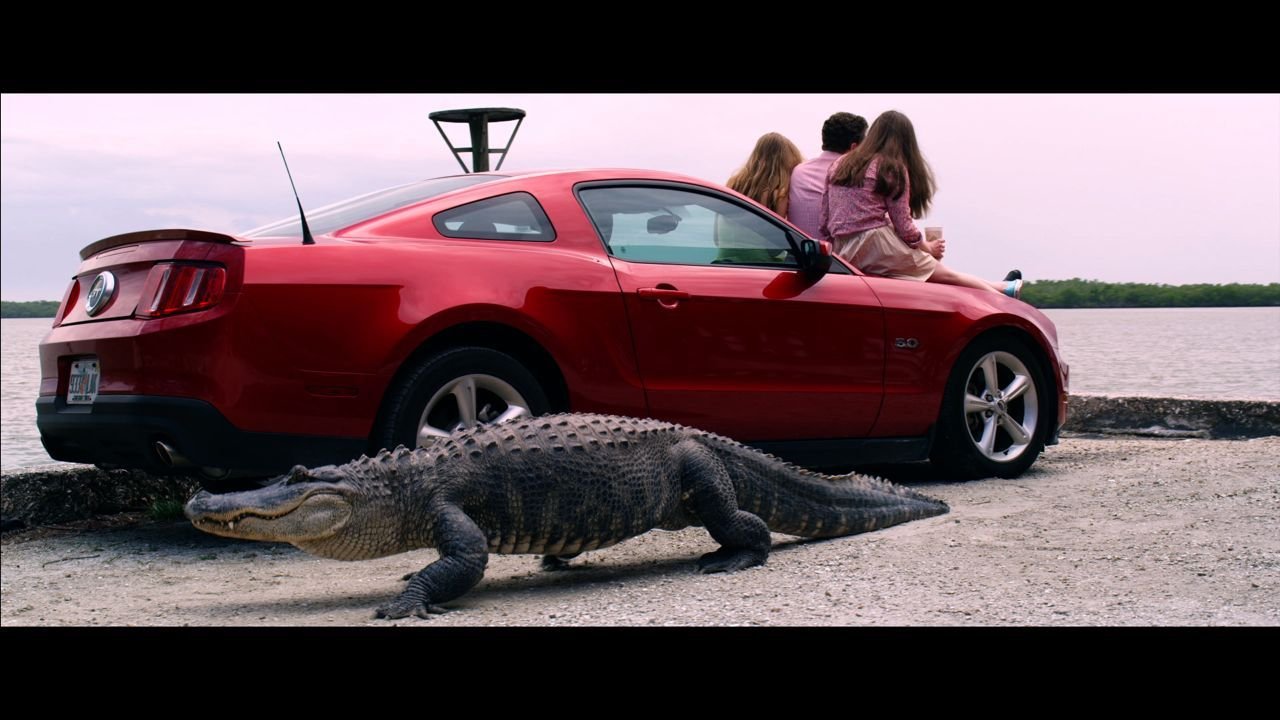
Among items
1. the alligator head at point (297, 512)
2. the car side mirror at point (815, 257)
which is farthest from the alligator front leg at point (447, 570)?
the car side mirror at point (815, 257)

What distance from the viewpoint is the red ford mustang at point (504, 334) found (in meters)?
5.21

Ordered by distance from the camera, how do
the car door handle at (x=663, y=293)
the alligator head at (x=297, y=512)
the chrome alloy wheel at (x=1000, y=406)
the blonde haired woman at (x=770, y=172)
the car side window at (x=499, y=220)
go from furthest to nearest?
the blonde haired woman at (x=770, y=172) → the chrome alloy wheel at (x=1000, y=406) → the car door handle at (x=663, y=293) → the car side window at (x=499, y=220) → the alligator head at (x=297, y=512)

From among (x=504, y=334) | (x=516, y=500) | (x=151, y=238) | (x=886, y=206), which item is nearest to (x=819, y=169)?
(x=886, y=206)

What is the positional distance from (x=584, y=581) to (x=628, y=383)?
113cm

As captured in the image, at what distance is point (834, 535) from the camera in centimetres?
603

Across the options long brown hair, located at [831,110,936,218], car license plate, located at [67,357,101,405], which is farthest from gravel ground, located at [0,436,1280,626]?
long brown hair, located at [831,110,936,218]

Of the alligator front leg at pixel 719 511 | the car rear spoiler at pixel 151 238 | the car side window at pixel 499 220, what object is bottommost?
the alligator front leg at pixel 719 511

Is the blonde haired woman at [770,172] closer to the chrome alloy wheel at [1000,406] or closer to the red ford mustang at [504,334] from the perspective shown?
the red ford mustang at [504,334]

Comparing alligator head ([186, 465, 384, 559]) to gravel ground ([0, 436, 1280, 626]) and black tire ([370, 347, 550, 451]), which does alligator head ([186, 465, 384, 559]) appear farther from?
black tire ([370, 347, 550, 451])

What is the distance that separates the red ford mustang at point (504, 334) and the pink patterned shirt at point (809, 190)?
1148 millimetres

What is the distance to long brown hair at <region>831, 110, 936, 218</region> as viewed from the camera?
7.68 m

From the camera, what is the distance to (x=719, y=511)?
5.48 metres

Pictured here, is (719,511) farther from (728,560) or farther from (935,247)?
(935,247)

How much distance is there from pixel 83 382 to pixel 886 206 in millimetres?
4647
